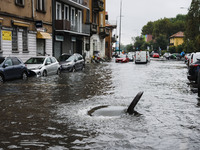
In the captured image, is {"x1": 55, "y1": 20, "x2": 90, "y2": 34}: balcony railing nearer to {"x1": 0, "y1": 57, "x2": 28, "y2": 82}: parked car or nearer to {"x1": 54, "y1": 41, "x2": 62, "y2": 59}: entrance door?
{"x1": 54, "y1": 41, "x2": 62, "y2": 59}: entrance door

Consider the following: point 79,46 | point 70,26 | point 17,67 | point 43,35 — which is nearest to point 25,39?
point 43,35

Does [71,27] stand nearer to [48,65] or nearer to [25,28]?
[25,28]

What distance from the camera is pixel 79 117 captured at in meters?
7.20

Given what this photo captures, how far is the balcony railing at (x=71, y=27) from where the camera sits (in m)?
32.0

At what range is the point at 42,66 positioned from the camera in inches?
738

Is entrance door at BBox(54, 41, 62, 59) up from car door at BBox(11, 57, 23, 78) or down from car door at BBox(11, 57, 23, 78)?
up

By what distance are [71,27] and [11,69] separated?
20419 mm

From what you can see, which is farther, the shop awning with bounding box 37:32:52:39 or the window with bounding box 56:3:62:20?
the window with bounding box 56:3:62:20

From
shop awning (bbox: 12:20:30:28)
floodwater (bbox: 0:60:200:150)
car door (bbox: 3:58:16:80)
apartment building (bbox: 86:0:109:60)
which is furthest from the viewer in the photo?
apartment building (bbox: 86:0:109:60)

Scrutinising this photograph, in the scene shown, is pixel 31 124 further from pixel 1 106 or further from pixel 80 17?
pixel 80 17

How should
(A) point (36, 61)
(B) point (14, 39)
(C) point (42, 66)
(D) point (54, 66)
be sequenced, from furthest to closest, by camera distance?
(B) point (14, 39) → (D) point (54, 66) → (A) point (36, 61) → (C) point (42, 66)

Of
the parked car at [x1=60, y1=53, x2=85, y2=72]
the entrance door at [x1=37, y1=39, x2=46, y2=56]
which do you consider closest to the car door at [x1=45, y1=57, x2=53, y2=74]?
the parked car at [x1=60, y1=53, x2=85, y2=72]

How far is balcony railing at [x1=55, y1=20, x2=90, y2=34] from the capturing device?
32.0m

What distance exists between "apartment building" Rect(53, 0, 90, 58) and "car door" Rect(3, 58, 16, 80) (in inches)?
648
